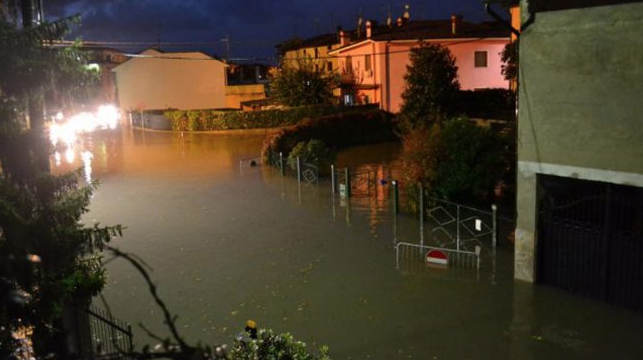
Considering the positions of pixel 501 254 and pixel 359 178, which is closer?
pixel 501 254

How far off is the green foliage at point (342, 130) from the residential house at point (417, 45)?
4.98 m

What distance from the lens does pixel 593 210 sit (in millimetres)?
10906

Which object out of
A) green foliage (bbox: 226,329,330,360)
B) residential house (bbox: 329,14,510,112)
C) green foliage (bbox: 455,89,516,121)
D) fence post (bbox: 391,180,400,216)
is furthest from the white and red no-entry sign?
residential house (bbox: 329,14,510,112)

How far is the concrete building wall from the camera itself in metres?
9.99

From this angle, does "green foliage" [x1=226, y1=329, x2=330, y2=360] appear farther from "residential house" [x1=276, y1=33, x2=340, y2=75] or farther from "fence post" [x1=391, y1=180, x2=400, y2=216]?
"residential house" [x1=276, y1=33, x2=340, y2=75]

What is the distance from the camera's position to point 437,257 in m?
13.3

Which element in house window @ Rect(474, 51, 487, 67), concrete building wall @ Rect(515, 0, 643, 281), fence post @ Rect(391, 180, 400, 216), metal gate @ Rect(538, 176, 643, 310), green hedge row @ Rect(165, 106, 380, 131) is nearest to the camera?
concrete building wall @ Rect(515, 0, 643, 281)

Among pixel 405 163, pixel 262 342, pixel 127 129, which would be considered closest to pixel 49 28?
pixel 262 342

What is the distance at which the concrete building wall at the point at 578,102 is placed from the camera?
999cm

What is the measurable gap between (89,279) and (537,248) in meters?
8.21

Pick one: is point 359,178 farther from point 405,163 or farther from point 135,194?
point 135,194

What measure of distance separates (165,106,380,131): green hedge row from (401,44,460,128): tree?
11968 mm

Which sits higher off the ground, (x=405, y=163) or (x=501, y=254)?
(x=405, y=163)

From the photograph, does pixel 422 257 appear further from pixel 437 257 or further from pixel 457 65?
pixel 457 65
